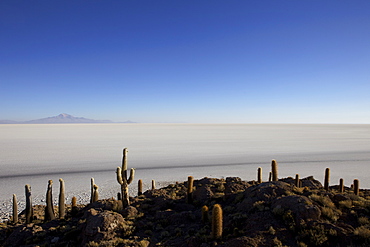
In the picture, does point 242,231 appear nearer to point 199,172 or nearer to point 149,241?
point 149,241

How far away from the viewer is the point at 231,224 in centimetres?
698

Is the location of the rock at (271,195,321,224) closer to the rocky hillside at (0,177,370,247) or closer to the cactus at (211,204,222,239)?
the rocky hillside at (0,177,370,247)

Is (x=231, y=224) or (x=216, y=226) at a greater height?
(x=216, y=226)

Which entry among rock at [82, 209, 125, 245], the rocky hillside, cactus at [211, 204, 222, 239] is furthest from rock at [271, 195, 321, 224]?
rock at [82, 209, 125, 245]

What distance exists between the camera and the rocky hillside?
5922mm

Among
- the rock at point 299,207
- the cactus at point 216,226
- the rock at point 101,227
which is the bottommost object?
the rock at point 101,227

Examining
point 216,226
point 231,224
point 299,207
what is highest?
point 299,207

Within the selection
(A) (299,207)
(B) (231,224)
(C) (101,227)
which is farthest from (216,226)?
(C) (101,227)

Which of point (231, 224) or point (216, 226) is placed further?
point (231, 224)

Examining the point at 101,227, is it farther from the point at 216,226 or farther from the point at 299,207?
the point at 299,207

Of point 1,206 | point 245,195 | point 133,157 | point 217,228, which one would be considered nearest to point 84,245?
point 217,228

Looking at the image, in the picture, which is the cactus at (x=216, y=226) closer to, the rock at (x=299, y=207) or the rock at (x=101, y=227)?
the rock at (x=299, y=207)

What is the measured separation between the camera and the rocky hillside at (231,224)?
5.92 meters

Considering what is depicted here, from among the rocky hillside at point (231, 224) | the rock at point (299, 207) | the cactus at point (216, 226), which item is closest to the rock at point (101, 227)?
the rocky hillside at point (231, 224)
